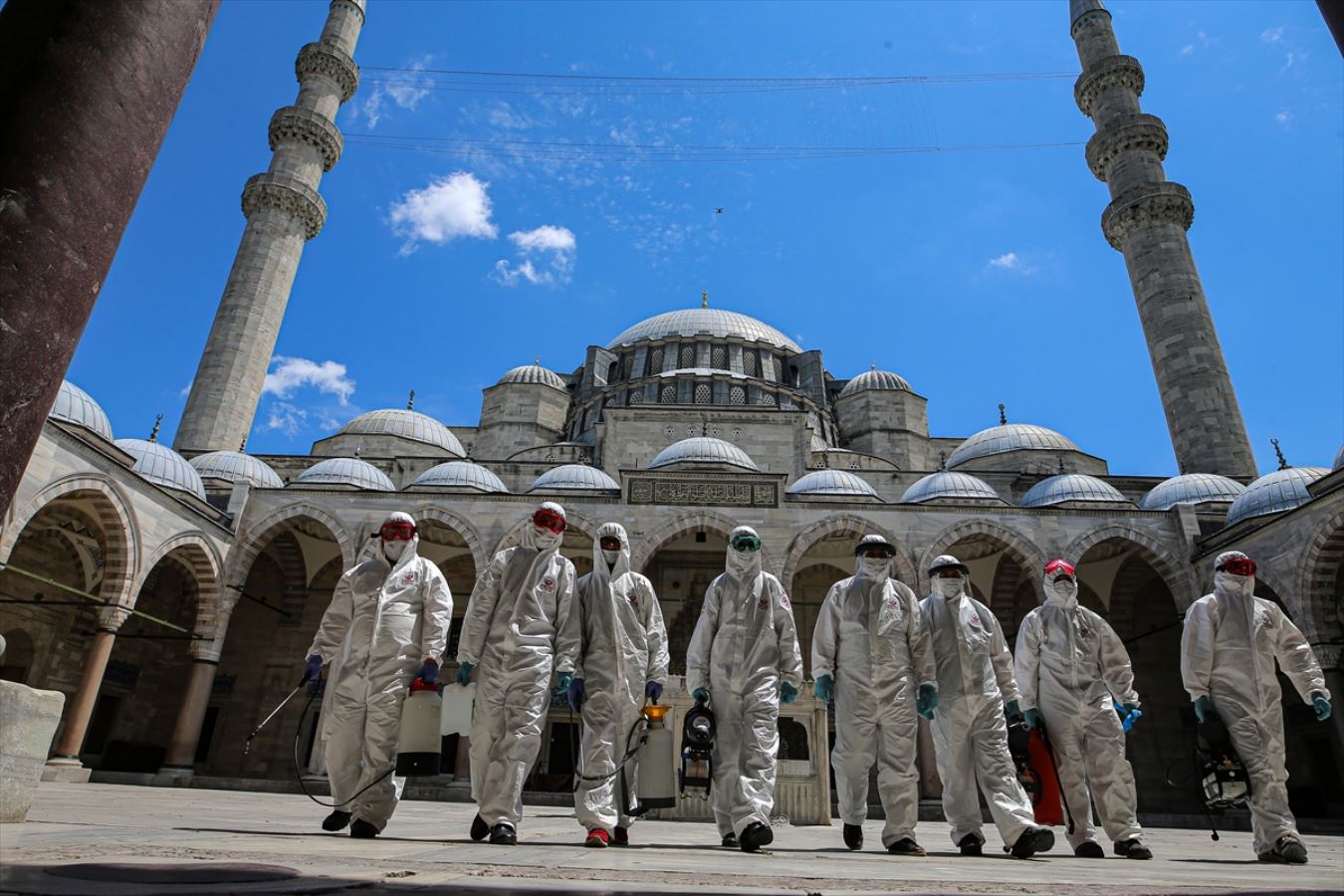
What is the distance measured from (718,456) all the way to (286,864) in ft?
48.8

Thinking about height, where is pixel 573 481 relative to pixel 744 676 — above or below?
above

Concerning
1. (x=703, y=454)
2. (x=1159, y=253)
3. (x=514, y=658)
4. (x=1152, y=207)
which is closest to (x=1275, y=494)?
(x=1159, y=253)

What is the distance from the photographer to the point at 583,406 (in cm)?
2425

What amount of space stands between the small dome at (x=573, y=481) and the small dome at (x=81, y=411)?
688 cm

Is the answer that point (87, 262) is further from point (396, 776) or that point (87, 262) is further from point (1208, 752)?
point (1208, 752)

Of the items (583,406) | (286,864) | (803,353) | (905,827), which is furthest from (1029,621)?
(803,353)

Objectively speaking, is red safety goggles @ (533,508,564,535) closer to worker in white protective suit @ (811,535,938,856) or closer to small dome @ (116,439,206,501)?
worker in white protective suit @ (811,535,938,856)

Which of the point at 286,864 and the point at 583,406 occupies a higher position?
the point at 583,406

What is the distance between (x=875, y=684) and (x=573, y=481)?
12116 millimetres

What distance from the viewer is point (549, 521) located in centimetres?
418

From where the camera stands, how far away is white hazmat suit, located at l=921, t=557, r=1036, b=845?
4051 millimetres

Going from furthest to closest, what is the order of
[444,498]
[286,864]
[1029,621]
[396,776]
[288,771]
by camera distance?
[288,771], [444,498], [1029,621], [396,776], [286,864]

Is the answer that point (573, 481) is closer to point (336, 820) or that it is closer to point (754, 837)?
point (336, 820)

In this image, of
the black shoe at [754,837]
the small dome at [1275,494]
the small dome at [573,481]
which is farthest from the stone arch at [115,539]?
the small dome at [1275,494]
